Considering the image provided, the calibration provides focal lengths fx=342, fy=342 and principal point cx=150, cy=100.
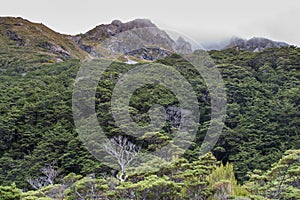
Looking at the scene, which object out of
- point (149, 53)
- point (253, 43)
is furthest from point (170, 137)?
point (149, 53)

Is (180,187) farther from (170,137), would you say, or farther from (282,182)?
(170,137)

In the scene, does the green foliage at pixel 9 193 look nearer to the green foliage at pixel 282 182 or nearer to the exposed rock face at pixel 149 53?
the green foliage at pixel 282 182

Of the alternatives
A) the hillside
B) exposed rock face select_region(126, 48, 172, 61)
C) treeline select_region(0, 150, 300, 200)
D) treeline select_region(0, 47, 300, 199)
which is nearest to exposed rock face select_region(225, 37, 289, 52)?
the hillside

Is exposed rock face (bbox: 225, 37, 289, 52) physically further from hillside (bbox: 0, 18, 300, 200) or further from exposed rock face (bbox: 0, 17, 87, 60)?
exposed rock face (bbox: 0, 17, 87, 60)

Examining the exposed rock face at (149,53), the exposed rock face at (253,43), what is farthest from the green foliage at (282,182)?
the exposed rock face at (149,53)

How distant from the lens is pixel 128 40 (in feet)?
263

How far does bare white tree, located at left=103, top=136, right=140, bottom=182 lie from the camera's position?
1414 cm

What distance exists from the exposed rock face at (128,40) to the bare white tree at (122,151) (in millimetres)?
48208

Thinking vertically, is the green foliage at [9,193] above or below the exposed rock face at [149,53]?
below

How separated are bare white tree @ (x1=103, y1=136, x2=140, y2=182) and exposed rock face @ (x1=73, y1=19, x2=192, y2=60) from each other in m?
48.2

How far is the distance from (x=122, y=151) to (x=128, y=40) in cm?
6733

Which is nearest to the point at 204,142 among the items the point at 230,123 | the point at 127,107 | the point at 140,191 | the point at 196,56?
the point at 230,123

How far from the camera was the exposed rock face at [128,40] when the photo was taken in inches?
2847

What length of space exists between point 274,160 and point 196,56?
16.7 m
